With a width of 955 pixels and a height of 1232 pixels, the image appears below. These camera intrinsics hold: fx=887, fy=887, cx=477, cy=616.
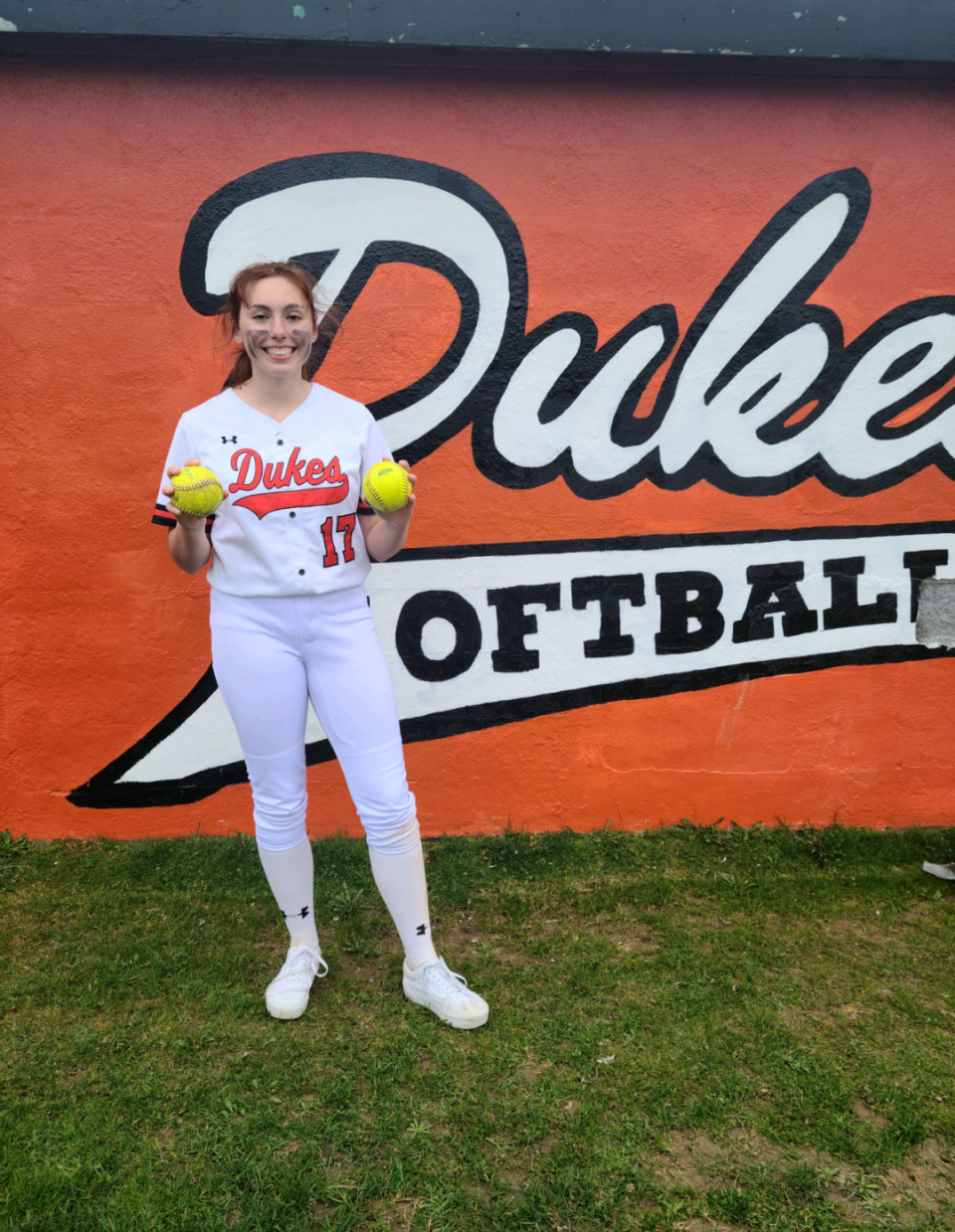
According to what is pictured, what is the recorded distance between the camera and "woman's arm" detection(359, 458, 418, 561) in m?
2.44

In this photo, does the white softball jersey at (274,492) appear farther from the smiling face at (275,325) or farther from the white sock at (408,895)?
the white sock at (408,895)

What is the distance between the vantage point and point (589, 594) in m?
3.62

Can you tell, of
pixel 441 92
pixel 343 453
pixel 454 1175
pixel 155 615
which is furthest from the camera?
pixel 155 615

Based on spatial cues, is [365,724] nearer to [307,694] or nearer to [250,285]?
[307,694]

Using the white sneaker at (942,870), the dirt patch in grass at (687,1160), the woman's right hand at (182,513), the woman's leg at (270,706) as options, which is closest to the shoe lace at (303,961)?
the woman's leg at (270,706)

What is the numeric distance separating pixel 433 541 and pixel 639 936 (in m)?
1.65

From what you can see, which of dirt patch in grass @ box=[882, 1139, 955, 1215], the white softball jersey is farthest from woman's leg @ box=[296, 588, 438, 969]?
Answer: dirt patch in grass @ box=[882, 1139, 955, 1215]

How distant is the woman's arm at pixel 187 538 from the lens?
230cm

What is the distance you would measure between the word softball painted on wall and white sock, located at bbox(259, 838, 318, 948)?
99cm

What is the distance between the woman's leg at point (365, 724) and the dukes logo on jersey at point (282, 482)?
273 mm

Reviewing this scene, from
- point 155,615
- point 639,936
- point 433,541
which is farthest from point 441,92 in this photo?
point 639,936

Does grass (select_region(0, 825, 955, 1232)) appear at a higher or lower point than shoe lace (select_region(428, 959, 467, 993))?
lower

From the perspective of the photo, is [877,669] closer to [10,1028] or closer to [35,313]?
[10,1028]

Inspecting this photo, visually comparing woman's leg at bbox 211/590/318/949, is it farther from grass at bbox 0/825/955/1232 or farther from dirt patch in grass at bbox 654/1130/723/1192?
dirt patch in grass at bbox 654/1130/723/1192
